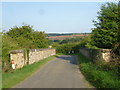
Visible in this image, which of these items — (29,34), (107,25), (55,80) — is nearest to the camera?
(55,80)

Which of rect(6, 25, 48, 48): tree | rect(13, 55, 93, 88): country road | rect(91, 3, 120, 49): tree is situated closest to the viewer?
rect(13, 55, 93, 88): country road

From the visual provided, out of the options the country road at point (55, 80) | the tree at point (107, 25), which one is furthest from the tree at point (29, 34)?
the country road at point (55, 80)

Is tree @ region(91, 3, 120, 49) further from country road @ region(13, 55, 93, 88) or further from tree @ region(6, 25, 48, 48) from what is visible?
tree @ region(6, 25, 48, 48)

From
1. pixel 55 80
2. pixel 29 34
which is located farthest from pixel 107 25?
pixel 29 34

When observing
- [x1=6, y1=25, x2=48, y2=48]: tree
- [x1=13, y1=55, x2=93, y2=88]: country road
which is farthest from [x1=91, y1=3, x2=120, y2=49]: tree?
[x1=6, y1=25, x2=48, y2=48]: tree

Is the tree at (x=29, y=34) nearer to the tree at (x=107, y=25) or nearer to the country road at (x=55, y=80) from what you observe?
the tree at (x=107, y=25)

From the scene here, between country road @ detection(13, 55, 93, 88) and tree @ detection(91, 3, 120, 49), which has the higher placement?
tree @ detection(91, 3, 120, 49)

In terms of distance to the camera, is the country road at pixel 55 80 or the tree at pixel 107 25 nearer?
the country road at pixel 55 80

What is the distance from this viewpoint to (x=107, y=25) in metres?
19.3

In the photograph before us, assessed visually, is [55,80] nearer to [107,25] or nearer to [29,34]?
[107,25]

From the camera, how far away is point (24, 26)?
41.2 m

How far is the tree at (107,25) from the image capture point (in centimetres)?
1834

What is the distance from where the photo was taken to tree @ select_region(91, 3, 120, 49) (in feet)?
60.2

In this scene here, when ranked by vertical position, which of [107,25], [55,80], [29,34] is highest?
[107,25]
